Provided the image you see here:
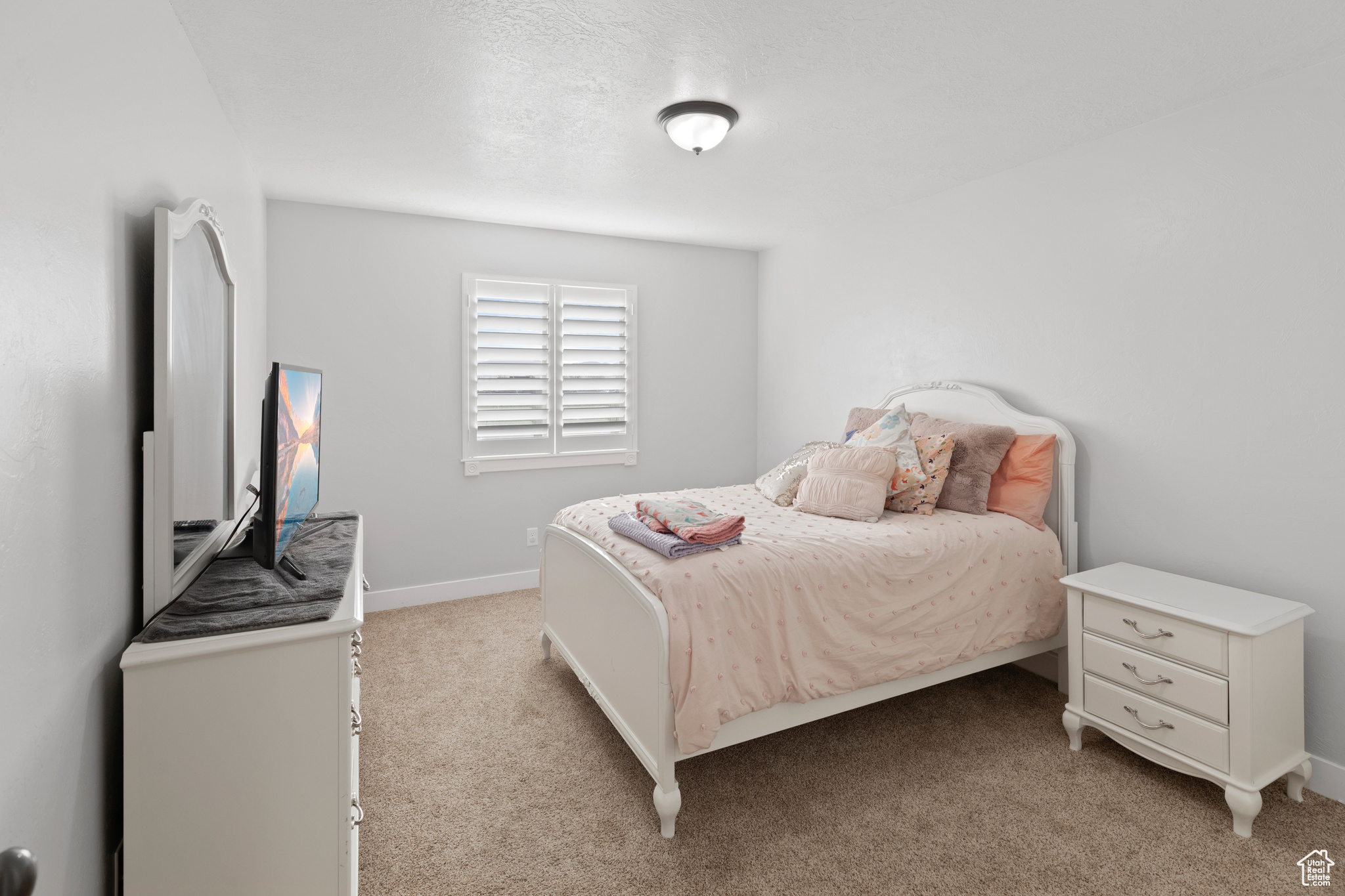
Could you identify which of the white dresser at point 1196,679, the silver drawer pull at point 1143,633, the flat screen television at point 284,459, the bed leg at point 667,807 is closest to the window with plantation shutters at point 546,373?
the flat screen television at point 284,459

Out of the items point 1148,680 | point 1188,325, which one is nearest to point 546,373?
point 1188,325

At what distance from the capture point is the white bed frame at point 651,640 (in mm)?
2008

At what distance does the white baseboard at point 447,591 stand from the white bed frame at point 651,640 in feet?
3.89

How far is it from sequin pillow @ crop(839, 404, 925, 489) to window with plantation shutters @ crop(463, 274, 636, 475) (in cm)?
178

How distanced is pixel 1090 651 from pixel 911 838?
1023 millimetres

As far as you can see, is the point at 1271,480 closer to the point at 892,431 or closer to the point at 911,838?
the point at 892,431

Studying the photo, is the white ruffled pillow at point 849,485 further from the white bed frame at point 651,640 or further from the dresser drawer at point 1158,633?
the dresser drawer at point 1158,633

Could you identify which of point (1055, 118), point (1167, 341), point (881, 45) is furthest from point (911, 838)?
point (1055, 118)

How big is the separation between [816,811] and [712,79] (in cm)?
248

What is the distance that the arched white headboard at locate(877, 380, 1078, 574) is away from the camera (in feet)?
9.59

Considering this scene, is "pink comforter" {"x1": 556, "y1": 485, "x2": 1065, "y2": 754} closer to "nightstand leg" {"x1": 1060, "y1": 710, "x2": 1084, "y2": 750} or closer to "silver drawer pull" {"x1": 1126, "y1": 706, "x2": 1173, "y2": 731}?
"nightstand leg" {"x1": 1060, "y1": 710, "x2": 1084, "y2": 750}

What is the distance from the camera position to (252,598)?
1592 millimetres

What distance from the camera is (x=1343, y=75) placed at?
212 cm

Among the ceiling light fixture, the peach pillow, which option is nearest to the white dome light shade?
the ceiling light fixture
